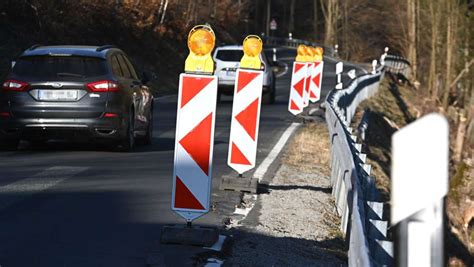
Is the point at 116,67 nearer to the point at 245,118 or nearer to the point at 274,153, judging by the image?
the point at 274,153

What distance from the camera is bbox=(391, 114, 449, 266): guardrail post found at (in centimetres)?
319

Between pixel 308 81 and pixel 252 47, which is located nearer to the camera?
pixel 252 47

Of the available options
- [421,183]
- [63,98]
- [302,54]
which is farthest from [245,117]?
[302,54]

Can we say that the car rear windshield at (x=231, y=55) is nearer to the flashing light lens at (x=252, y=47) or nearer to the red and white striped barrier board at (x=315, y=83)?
the red and white striped barrier board at (x=315, y=83)

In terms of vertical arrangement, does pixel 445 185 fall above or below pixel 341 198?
above

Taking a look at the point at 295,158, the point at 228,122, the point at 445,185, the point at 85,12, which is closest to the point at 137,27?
the point at 85,12

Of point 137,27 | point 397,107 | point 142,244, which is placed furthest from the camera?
point 137,27

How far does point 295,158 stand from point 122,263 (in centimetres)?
765

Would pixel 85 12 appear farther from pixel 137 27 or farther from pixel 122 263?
pixel 122 263

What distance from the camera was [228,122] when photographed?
2153cm

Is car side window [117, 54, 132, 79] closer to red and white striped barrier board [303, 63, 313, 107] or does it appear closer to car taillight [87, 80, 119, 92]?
car taillight [87, 80, 119, 92]

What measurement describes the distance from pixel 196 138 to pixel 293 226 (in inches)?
64.8

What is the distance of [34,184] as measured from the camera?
35.8 feet

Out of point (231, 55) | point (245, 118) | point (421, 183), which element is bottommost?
point (245, 118)
